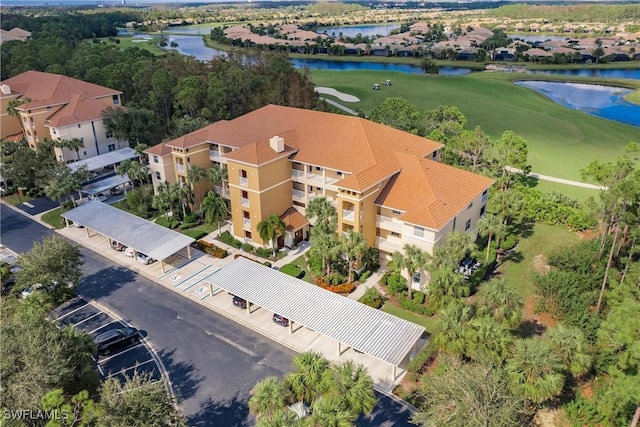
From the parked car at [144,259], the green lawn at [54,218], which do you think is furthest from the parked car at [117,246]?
the green lawn at [54,218]

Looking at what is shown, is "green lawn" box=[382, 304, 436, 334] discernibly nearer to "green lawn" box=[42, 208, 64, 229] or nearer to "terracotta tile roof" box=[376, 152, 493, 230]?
"terracotta tile roof" box=[376, 152, 493, 230]

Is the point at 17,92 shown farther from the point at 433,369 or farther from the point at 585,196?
the point at 585,196

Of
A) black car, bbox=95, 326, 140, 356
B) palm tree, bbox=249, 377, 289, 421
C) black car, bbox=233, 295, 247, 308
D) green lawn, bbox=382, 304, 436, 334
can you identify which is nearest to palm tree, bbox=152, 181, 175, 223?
black car, bbox=233, 295, 247, 308

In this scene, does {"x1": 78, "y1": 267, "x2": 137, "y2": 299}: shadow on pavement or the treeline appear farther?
the treeline

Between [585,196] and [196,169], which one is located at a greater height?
[196,169]

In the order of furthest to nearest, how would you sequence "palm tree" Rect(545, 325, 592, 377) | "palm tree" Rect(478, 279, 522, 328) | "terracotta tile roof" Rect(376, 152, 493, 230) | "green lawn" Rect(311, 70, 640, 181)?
"green lawn" Rect(311, 70, 640, 181)
"terracotta tile roof" Rect(376, 152, 493, 230)
"palm tree" Rect(478, 279, 522, 328)
"palm tree" Rect(545, 325, 592, 377)

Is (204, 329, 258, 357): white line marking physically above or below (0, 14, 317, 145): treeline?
below

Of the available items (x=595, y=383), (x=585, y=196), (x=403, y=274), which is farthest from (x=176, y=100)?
(x=595, y=383)

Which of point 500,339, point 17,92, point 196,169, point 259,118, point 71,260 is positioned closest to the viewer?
point 500,339
